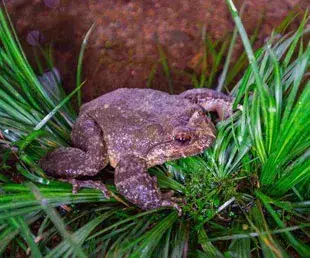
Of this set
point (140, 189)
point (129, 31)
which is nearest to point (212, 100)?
point (140, 189)

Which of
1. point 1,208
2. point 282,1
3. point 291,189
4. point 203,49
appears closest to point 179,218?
point 291,189

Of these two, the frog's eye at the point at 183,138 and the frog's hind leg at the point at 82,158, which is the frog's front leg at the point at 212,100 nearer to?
the frog's eye at the point at 183,138

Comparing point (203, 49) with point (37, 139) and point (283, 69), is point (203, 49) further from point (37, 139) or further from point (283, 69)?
point (37, 139)

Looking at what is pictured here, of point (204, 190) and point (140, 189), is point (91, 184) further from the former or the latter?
point (204, 190)

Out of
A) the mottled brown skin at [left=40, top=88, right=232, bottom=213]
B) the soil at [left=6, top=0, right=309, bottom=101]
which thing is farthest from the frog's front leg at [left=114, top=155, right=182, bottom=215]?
the soil at [left=6, top=0, right=309, bottom=101]

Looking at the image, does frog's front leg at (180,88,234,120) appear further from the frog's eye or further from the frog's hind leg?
the frog's hind leg

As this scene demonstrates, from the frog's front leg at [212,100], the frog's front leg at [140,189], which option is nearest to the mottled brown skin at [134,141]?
the frog's front leg at [140,189]
